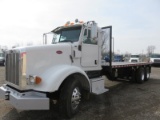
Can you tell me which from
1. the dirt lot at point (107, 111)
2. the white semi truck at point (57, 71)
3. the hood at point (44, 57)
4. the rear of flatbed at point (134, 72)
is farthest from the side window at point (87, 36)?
the rear of flatbed at point (134, 72)

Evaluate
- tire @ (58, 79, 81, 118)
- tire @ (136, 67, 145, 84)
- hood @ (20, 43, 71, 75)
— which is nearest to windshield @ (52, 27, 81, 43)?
hood @ (20, 43, 71, 75)

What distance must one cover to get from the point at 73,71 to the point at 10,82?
1.62m

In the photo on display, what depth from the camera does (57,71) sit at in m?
4.68

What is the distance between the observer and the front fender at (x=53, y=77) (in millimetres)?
4368

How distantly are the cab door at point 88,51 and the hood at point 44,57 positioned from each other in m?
0.71

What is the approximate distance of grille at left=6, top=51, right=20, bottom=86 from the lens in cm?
472

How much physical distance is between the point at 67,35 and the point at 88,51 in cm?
79

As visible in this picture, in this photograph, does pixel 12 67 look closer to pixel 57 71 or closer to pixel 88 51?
pixel 57 71

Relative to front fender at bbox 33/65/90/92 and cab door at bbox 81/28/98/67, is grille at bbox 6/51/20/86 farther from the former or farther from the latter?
cab door at bbox 81/28/98/67

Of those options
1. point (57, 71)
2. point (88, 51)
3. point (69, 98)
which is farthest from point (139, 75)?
point (57, 71)

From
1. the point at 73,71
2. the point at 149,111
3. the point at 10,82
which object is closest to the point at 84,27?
the point at 73,71

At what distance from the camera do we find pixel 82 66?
5.84 meters

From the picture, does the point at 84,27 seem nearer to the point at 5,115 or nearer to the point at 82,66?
the point at 82,66

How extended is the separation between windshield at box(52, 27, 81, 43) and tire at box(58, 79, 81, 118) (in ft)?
4.60
